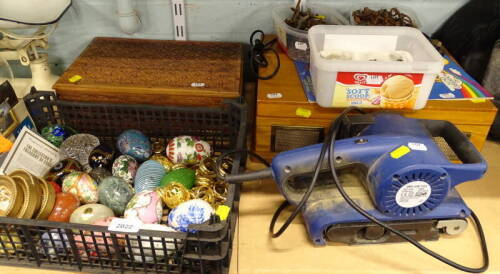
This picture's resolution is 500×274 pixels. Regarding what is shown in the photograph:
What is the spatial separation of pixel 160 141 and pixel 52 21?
1.13ft

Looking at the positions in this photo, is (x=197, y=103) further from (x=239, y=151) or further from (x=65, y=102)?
(x=65, y=102)

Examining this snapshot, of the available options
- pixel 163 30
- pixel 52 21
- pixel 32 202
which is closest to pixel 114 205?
pixel 32 202

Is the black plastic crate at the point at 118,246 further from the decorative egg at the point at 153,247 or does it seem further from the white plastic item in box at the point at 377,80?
the white plastic item in box at the point at 377,80

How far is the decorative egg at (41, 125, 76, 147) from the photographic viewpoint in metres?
0.88

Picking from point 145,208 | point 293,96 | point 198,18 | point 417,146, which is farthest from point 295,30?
point 145,208

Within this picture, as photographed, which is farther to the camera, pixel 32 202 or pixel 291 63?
pixel 291 63

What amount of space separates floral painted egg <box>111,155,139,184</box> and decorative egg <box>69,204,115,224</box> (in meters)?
0.10

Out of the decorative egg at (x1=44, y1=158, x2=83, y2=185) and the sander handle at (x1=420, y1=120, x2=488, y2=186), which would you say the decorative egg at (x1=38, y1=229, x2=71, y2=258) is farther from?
the sander handle at (x1=420, y1=120, x2=488, y2=186)

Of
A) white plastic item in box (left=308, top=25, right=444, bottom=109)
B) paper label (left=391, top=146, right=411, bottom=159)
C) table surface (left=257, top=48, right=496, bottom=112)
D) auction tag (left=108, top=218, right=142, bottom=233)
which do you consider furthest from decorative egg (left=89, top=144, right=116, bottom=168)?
paper label (left=391, top=146, right=411, bottom=159)

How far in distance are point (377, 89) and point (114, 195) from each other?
0.52 metres

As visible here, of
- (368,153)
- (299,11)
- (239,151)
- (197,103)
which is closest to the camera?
(368,153)

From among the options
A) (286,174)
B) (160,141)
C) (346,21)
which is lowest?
(160,141)

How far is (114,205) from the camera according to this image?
748 mm

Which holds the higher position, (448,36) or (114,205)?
(448,36)
